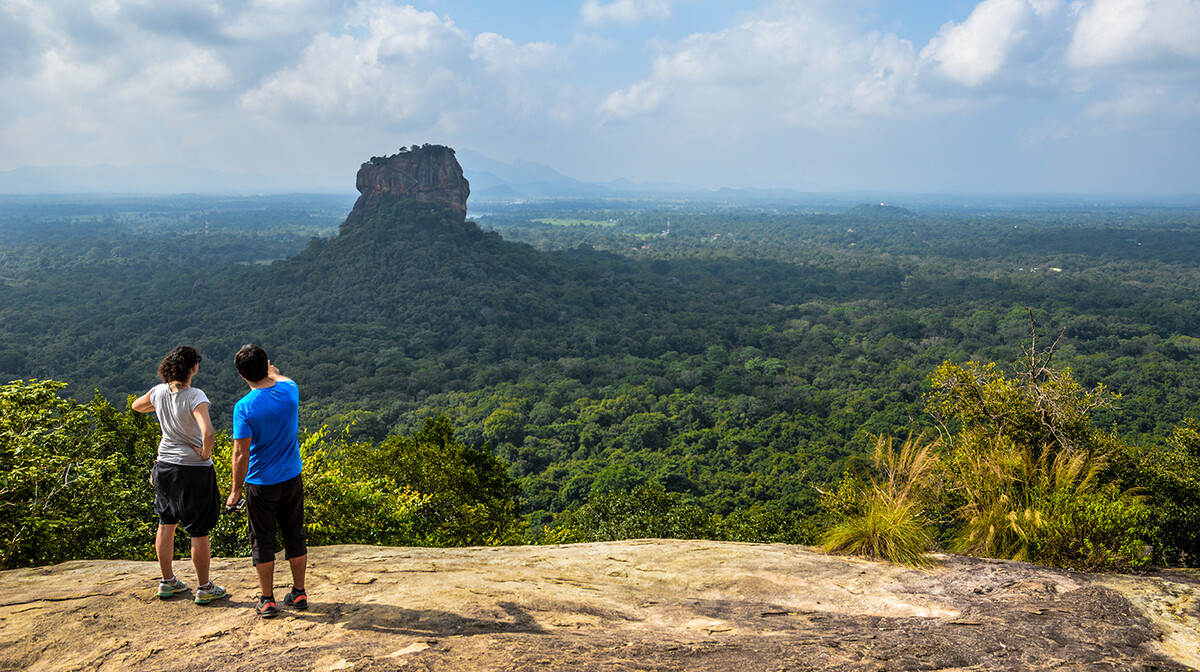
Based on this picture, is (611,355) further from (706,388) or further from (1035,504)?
(1035,504)

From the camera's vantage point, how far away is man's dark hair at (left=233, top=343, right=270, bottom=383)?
3.73m

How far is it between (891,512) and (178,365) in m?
5.85

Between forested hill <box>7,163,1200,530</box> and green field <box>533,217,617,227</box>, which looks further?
green field <box>533,217,617,227</box>

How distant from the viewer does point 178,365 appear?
3986 mm

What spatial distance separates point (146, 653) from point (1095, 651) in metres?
5.55

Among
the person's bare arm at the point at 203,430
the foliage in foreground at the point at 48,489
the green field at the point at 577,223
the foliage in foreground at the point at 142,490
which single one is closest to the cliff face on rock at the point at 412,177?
the foliage in foreground at the point at 142,490

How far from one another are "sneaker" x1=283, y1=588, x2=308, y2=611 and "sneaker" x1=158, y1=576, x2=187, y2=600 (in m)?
0.80

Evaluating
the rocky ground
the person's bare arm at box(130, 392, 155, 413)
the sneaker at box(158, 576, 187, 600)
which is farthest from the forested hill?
the person's bare arm at box(130, 392, 155, 413)

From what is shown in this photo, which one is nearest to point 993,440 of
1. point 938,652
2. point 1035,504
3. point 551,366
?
point 1035,504

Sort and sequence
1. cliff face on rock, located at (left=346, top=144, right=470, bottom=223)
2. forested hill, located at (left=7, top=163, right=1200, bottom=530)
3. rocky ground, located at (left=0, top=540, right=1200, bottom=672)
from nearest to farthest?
rocky ground, located at (left=0, top=540, right=1200, bottom=672)
forested hill, located at (left=7, top=163, right=1200, bottom=530)
cliff face on rock, located at (left=346, top=144, right=470, bottom=223)

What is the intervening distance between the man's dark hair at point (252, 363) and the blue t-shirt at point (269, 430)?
106 millimetres

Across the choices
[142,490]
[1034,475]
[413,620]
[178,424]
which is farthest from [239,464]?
[142,490]

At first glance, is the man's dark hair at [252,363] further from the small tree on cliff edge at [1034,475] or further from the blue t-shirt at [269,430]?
the small tree on cliff edge at [1034,475]

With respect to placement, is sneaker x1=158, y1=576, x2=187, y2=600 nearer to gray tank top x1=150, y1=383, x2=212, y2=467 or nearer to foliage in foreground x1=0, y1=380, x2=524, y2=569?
gray tank top x1=150, y1=383, x2=212, y2=467
